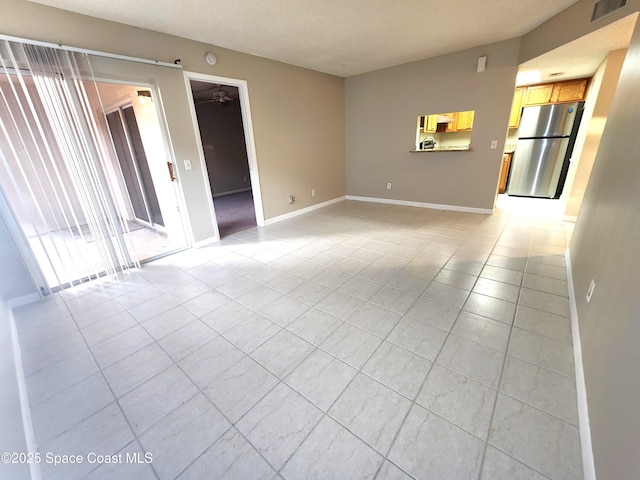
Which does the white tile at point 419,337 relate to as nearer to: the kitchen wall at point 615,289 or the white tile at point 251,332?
the kitchen wall at point 615,289

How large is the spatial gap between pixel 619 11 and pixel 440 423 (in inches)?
140

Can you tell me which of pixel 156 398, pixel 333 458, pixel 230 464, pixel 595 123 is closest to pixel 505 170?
pixel 595 123

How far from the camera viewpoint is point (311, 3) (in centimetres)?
243

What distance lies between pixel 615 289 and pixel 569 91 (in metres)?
5.36

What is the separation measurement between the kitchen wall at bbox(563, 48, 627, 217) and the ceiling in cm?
19

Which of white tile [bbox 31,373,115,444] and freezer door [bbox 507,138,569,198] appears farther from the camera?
freezer door [bbox 507,138,569,198]

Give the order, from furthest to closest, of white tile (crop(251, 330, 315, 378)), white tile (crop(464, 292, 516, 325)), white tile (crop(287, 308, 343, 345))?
white tile (crop(464, 292, 516, 325)) < white tile (crop(287, 308, 343, 345)) < white tile (crop(251, 330, 315, 378))

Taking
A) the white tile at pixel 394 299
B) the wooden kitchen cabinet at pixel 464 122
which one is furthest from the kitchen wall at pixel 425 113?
the white tile at pixel 394 299

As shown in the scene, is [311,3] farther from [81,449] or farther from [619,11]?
[81,449]

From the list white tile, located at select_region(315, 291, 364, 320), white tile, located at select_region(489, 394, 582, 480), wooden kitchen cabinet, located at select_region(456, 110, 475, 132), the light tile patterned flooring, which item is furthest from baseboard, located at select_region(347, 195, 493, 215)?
white tile, located at select_region(489, 394, 582, 480)

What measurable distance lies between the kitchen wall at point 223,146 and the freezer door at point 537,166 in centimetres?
663

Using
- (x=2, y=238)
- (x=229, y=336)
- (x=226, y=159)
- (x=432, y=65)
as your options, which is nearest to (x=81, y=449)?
(x=229, y=336)

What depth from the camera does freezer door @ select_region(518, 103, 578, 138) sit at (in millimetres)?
4711

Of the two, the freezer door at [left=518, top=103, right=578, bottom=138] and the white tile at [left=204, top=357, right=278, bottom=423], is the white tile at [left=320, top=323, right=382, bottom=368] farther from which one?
the freezer door at [left=518, top=103, right=578, bottom=138]
